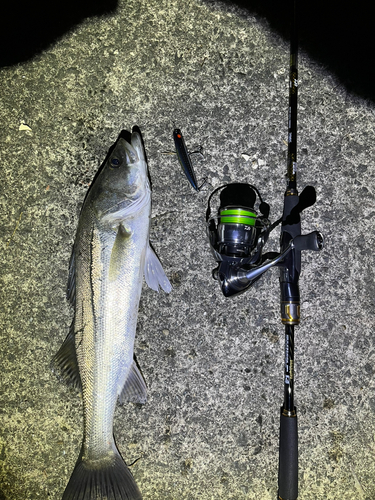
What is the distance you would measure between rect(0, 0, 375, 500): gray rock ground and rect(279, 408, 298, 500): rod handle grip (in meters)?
0.17

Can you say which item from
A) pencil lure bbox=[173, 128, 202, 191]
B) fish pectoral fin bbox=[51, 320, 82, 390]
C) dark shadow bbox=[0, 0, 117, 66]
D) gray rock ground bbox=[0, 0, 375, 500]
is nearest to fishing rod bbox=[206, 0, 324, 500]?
gray rock ground bbox=[0, 0, 375, 500]

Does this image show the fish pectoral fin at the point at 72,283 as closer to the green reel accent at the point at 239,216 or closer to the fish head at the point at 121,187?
the fish head at the point at 121,187

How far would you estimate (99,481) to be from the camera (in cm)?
188

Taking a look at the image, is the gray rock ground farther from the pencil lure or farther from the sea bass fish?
the sea bass fish

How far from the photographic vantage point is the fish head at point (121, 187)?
6.20 ft

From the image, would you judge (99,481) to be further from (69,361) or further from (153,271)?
(153,271)

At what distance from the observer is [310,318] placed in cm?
210

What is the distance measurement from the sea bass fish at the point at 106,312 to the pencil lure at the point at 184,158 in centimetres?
28

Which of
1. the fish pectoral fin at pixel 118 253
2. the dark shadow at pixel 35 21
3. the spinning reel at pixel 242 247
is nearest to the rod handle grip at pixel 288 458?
the spinning reel at pixel 242 247

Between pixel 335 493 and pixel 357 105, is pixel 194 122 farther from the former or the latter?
pixel 335 493

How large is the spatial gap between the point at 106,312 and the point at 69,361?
411mm

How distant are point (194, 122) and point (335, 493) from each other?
2.57m

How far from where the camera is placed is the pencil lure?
2.08 m

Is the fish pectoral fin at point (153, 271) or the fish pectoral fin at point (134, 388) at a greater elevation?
the fish pectoral fin at point (153, 271)
